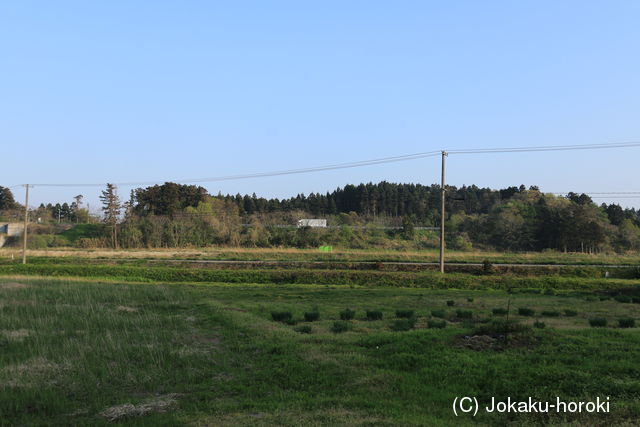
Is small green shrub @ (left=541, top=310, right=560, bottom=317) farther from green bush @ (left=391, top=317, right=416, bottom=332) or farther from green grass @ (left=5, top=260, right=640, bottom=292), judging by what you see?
green grass @ (left=5, top=260, right=640, bottom=292)

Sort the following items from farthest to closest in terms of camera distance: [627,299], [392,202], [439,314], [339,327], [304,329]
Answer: [392,202] → [627,299] → [439,314] → [339,327] → [304,329]

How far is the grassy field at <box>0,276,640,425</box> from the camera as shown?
24.3ft

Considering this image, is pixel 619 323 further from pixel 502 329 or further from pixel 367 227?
pixel 367 227

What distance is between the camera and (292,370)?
9.68 m

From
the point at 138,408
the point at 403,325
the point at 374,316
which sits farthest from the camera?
the point at 374,316

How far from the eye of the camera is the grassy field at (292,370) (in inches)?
292

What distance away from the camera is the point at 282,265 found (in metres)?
41.3

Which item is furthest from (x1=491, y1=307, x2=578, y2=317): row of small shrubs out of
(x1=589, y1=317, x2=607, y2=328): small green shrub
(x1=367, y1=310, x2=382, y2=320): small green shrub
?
(x1=367, y1=310, x2=382, y2=320): small green shrub

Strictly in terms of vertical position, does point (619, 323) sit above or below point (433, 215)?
below

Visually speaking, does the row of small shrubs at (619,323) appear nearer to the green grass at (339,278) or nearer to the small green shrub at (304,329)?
the small green shrub at (304,329)

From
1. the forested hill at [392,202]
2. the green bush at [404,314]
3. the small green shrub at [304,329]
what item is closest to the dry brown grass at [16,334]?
the small green shrub at [304,329]

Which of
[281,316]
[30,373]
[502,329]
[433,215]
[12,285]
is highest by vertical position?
[433,215]

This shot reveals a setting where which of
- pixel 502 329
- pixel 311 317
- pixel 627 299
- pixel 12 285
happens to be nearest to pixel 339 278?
pixel 627 299

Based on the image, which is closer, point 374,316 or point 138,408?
point 138,408
